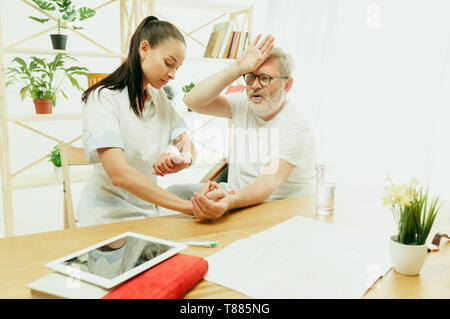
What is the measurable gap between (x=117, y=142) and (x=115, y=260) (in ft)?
2.15

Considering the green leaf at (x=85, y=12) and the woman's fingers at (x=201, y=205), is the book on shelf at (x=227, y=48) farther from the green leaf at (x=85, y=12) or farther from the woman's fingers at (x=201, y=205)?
Result: the woman's fingers at (x=201, y=205)

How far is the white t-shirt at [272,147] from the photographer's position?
1615mm

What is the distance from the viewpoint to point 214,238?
1.00 meters

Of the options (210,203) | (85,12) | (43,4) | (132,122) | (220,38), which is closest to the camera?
(210,203)

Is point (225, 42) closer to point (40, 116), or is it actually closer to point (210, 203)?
point (40, 116)

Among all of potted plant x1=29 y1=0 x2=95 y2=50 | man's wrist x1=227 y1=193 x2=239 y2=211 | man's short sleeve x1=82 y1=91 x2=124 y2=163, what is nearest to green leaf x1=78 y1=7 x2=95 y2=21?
potted plant x1=29 y1=0 x2=95 y2=50

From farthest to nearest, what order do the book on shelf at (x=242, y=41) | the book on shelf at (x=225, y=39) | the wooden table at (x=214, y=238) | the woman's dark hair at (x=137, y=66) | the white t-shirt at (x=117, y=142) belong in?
the book on shelf at (x=242, y=41) < the book on shelf at (x=225, y=39) < the woman's dark hair at (x=137, y=66) < the white t-shirt at (x=117, y=142) < the wooden table at (x=214, y=238)

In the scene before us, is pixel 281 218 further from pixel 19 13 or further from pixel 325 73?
pixel 19 13

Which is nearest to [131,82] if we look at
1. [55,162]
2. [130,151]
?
[130,151]

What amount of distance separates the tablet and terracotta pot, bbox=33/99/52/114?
6.16 feet

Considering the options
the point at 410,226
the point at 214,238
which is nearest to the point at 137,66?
the point at 214,238

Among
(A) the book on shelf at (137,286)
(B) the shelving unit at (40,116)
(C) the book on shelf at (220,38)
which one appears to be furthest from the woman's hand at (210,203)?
(C) the book on shelf at (220,38)

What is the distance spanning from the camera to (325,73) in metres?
2.93

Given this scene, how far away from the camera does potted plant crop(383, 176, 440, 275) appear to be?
2.55 feet
